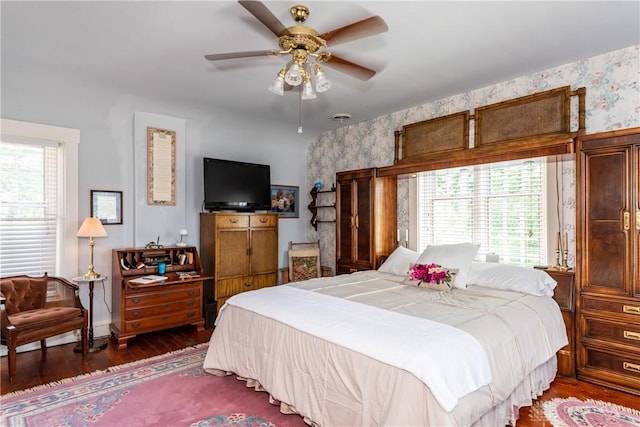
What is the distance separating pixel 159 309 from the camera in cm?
396

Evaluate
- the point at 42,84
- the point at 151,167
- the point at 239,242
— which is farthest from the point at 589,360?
the point at 42,84

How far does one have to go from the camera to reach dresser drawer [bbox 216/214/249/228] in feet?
14.9

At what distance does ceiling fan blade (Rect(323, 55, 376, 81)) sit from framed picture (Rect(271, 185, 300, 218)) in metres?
3.27

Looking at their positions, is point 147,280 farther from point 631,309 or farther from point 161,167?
point 631,309

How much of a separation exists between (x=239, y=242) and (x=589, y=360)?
3774 millimetres

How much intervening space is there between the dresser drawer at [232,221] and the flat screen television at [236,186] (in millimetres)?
216

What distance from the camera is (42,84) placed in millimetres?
3559

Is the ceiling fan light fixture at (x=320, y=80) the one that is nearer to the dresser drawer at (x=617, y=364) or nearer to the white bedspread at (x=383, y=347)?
the white bedspread at (x=383, y=347)

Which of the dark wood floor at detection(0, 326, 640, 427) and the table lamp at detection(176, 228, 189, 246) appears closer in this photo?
the dark wood floor at detection(0, 326, 640, 427)

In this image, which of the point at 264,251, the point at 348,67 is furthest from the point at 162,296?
the point at 348,67

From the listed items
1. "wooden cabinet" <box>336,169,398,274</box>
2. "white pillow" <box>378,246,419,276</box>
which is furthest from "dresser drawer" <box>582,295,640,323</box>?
"wooden cabinet" <box>336,169,398,274</box>

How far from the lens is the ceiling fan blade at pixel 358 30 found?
198 cm

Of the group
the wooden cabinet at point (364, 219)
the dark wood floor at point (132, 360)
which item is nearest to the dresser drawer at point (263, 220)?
the wooden cabinet at point (364, 219)

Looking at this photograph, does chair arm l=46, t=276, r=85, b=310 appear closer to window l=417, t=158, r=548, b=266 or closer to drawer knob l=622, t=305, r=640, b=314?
window l=417, t=158, r=548, b=266
